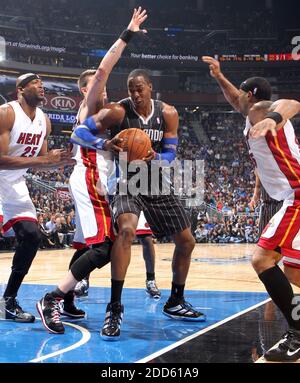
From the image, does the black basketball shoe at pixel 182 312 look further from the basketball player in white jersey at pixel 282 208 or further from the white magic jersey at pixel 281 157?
the white magic jersey at pixel 281 157

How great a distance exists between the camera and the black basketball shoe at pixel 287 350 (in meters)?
3.09

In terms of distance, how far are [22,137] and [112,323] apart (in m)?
1.84

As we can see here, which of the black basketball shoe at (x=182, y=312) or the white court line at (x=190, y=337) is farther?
the black basketball shoe at (x=182, y=312)

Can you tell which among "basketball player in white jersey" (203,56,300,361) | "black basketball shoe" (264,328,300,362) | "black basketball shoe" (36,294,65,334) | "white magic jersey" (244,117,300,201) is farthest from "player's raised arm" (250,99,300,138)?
"black basketball shoe" (36,294,65,334)

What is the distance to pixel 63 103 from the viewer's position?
25812mm

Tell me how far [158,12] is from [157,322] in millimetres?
30129

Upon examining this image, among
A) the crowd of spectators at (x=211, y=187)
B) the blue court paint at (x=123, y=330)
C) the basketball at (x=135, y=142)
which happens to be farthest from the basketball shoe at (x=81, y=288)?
the crowd of spectators at (x=211, y=187)

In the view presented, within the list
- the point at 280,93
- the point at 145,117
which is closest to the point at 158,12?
the point at 280,93

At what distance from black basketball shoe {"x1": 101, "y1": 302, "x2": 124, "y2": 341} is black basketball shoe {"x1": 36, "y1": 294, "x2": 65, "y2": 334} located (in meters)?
0.36

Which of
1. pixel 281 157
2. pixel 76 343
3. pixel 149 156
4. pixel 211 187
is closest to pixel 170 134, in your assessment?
pixel 149 156

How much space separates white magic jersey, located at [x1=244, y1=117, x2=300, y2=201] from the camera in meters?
3.42

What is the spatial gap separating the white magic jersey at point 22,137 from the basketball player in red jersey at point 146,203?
66 centimetres

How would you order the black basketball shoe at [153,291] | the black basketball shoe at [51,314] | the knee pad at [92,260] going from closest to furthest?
the black basketball shoe at [51,314]
the knee pad at [92,260]
the black basketball shoe at [153,291]
